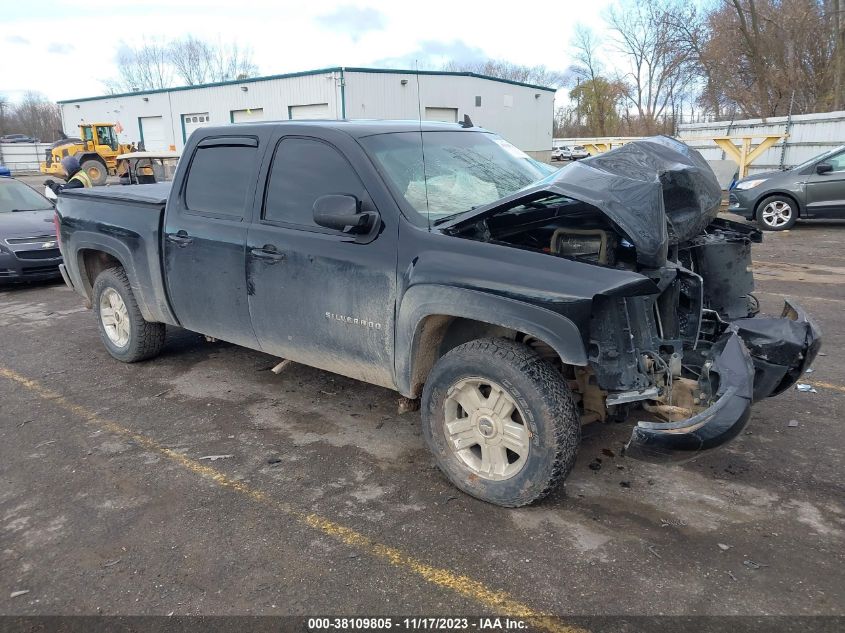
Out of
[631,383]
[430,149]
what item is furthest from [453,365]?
[430,149]

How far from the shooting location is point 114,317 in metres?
5.80

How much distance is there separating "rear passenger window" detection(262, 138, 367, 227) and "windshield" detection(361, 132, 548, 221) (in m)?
0.21

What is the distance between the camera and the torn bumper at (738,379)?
109 inches

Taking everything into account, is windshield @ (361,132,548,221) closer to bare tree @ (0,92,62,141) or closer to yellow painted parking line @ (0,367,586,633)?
yellow painted parking line @ (0,367,586,633)

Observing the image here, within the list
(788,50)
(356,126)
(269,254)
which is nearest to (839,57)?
(788,50)

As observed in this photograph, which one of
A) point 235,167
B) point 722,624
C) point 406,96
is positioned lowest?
point 722,624

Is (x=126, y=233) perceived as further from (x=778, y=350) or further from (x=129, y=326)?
(x=778, y=350)

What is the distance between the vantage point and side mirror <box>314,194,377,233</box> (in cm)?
349

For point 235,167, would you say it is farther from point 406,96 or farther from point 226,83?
point 226,83

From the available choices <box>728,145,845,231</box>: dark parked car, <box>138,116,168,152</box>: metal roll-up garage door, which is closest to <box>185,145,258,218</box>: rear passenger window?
<box>728,145,845,231</box>: dark parked car

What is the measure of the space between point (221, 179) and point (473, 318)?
2.39 metres

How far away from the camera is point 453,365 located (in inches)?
131

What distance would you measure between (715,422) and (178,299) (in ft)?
12.5

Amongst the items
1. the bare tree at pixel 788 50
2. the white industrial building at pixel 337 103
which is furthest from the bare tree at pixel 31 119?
the bare tree at pixel 788 50
